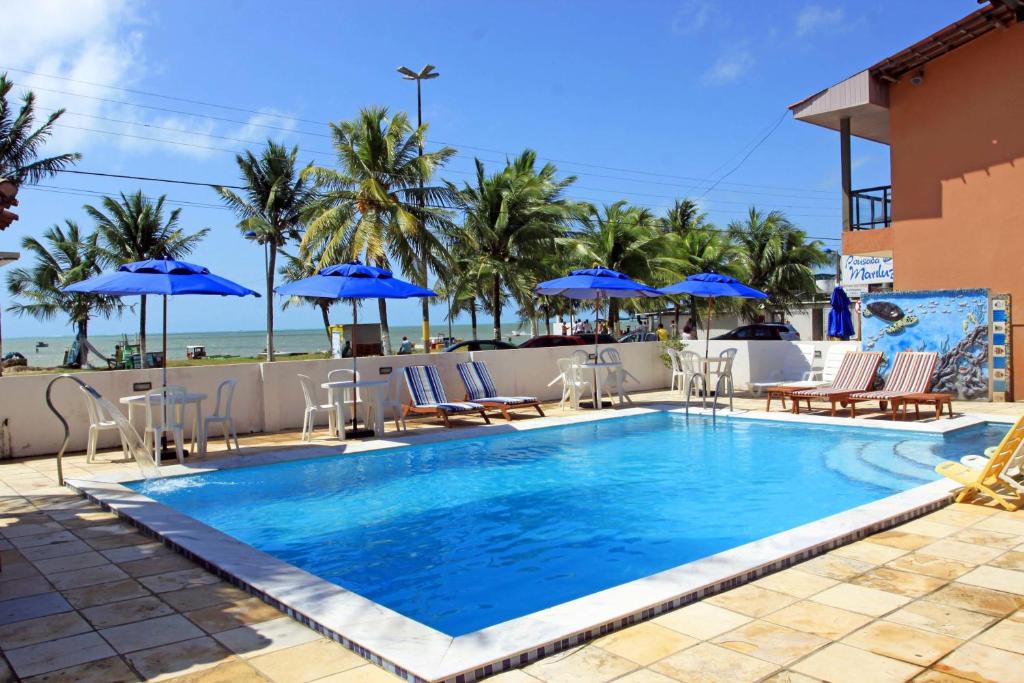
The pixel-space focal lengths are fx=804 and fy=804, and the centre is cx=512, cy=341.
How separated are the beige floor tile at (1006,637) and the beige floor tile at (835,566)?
0.92 meters

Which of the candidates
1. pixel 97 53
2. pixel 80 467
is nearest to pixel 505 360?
pixel 80 467

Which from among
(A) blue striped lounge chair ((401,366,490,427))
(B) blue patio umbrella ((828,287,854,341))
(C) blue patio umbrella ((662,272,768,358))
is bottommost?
(A) blue striped lounge chair ((401,366,490,427))

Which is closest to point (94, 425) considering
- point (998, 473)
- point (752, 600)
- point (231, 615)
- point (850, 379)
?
point (231, 615)

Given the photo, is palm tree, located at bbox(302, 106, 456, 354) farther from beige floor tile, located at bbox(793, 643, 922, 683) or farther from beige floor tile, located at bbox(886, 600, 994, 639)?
beige floor tile, located at bbox(793, 643, 922, 683)

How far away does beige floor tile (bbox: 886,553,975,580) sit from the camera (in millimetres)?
4797

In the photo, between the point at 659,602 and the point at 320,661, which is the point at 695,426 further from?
the point at 320,661

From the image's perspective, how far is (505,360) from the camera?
15141 millimetres

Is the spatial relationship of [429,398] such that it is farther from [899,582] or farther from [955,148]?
[955,148]

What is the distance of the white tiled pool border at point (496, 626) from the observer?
366 centimetres

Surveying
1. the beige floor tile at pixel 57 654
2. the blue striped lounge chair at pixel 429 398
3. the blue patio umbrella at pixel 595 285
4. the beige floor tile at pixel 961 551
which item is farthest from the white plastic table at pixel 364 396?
the beige floor tile at pixel 961 551

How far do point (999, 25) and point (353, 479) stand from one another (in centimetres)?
1484

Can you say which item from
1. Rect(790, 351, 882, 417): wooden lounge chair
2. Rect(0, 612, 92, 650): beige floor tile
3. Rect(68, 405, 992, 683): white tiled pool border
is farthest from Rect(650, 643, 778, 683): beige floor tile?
Rect(790, 351, 882, 417): wooden lounge chair

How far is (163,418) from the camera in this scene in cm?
960

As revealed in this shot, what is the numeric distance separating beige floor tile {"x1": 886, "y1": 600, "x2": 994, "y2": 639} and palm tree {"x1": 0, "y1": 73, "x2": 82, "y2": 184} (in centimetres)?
2744
